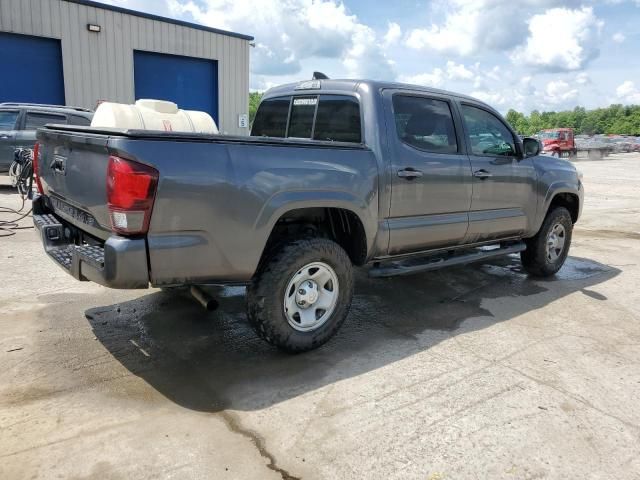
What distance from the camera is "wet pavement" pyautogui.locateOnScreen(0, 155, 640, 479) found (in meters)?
2.60

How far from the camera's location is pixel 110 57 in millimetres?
15250

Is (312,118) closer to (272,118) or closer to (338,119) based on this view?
(338,119)

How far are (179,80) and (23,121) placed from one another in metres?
6.70

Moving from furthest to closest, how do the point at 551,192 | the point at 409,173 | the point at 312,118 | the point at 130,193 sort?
the point at 551,192, the point at 312,118, the point at 409,173, the point at 130,193

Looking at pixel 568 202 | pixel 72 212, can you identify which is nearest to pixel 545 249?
pixel 568 202

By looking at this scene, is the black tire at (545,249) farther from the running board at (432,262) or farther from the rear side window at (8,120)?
the rear side window at (8,120)

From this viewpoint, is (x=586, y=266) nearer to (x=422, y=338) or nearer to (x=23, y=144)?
(x=422, y=338)

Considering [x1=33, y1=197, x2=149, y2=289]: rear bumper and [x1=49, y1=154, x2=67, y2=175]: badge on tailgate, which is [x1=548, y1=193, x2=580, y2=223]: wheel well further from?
[x1=49, y1=154, x2=67, y2=175]: badge on tailgate

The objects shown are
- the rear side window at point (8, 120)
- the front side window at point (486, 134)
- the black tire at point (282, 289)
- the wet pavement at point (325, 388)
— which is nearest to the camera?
the wet pavement at point (325, 388)

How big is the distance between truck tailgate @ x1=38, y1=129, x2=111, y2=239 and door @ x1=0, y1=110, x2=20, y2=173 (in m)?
8.34

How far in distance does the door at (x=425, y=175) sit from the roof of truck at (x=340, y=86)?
8 centimetres

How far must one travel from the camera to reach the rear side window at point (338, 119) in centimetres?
418

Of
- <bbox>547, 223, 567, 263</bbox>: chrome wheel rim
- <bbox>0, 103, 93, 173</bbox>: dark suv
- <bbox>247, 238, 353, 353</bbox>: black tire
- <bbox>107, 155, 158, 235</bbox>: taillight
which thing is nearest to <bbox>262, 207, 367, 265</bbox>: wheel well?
<bbox>247, 238, 353, 353</bbox>: black tire

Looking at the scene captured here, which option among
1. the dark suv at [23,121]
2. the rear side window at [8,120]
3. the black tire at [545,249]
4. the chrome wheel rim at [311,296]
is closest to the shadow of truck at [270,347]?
the black tire at [545,249]
